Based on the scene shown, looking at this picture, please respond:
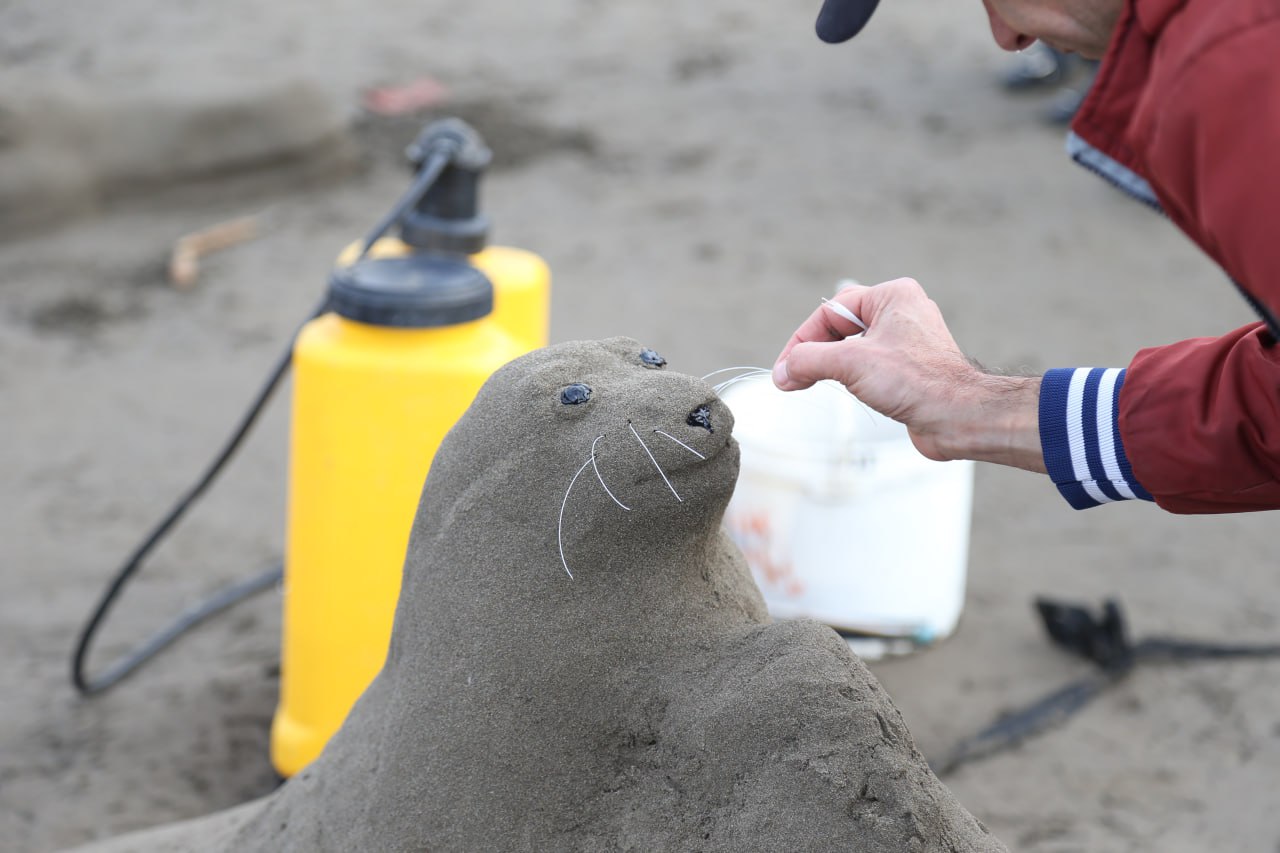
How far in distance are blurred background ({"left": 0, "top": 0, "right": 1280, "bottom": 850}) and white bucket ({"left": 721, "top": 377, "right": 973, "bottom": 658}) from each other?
0.25 metres

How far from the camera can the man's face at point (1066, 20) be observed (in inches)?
44.4

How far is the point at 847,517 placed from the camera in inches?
118

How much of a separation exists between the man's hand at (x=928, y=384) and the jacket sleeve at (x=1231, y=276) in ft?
0.37

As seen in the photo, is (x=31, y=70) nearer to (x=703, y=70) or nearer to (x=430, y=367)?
(x=703, y=70)

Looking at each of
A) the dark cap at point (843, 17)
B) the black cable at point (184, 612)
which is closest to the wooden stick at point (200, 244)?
the black cable at point (184, 612)

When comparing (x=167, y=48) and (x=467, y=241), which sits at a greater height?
(x=467, y=241)

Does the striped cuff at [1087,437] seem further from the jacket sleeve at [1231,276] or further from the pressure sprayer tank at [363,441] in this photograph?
the pressure sprayer tank at [363,441]

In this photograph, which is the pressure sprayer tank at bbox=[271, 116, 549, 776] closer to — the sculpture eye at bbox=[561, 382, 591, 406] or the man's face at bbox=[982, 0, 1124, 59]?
the sculpture eye at bbox=[561, 382, 591, 406]

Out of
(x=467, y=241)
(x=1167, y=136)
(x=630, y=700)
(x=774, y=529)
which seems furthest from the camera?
(x=774, y=529)

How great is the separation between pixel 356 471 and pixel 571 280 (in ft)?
11.9

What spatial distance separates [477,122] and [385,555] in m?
5.68

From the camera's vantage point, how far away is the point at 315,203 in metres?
6.54

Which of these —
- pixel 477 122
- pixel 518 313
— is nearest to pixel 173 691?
pixel 518 313

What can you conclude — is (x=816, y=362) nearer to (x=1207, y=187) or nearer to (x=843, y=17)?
(x=843, y=17)
